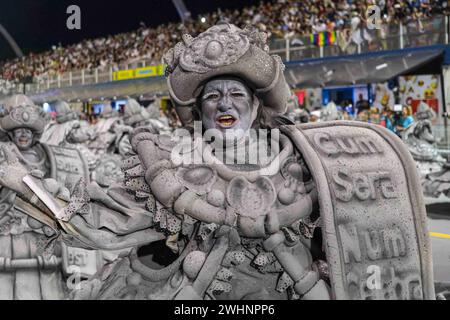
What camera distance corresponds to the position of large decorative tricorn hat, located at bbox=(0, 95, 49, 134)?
4.28 m

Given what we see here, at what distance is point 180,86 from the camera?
2.30 m

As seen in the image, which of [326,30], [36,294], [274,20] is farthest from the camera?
[274,20]

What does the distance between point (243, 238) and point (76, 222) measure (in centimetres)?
62

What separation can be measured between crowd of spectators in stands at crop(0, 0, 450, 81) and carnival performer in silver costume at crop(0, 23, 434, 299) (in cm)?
778

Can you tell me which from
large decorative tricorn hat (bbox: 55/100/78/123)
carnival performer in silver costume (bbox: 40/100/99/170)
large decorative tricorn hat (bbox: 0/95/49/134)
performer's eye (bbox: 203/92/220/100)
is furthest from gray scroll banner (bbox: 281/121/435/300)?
large decorative tricorn hat (bbox: 55/100/78/123)

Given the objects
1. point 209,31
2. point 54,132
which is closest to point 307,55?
point 54,132

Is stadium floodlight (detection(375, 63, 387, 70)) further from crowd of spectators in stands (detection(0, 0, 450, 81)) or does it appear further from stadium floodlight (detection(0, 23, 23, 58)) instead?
stadium floodlight (detection(0, 23, 23, 58))

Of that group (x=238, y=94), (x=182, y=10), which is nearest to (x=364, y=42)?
(x=182, y=10)

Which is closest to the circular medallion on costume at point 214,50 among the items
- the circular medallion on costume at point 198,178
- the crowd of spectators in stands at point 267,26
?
the circular medallion on costume at point 198,178

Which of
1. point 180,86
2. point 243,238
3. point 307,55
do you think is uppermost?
point 307,55

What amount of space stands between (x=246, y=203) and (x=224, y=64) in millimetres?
524

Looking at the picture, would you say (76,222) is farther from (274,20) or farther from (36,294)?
(274,20)

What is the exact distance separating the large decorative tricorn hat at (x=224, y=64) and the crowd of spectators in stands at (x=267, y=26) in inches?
303

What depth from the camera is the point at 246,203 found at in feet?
6.89
